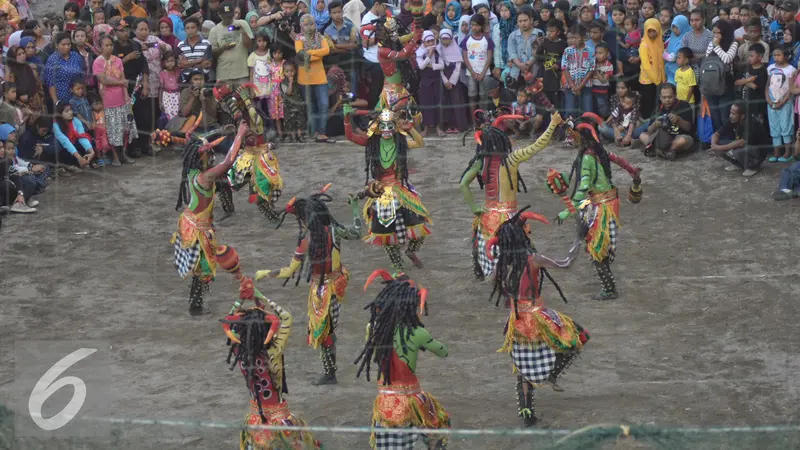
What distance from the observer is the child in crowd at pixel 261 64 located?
17.7 metres

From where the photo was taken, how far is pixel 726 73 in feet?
53.8

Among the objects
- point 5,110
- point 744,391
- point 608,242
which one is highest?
point 5,110

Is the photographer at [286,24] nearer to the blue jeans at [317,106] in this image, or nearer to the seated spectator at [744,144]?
the blue jeans at [317,106]

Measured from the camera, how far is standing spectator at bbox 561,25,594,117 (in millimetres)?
17297

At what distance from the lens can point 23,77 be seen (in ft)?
54.0

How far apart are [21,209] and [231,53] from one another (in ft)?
12.3

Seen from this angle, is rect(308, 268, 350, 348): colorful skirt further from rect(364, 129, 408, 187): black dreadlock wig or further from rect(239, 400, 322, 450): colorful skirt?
rect(364, 129, 408, 187): black dreadlock wig

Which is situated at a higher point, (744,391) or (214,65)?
(214,65)

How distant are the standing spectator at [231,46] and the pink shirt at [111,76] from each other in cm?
136

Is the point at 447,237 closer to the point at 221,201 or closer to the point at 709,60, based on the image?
the point at 221,201

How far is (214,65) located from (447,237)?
4988 mm

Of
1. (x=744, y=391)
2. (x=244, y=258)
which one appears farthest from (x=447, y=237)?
(x=744, y=391)

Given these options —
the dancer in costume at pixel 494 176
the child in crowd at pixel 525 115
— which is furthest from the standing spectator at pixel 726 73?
the dancer in costume at pixel 494 176

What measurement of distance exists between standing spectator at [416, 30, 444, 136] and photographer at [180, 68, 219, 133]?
2637 mm
